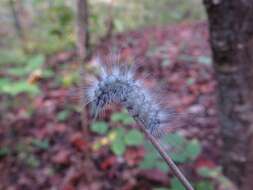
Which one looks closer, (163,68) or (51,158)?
(51,158)

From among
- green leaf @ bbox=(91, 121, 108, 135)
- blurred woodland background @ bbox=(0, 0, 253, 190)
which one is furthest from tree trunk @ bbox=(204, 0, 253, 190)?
green leaf @ bbox=(91, 121, 108, 135)

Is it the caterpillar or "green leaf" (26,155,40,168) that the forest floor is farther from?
the caterpillar

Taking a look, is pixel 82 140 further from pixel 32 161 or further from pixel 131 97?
pixel 131 97

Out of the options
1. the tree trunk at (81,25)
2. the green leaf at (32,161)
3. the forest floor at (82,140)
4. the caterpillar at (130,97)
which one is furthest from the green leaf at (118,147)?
the caterpillar at (130,97)

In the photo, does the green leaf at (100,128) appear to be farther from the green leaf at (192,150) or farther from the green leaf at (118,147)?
the green leaf at (192,150)

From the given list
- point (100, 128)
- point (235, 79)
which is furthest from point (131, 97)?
point (100, 128)

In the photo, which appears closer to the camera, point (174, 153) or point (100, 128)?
point (174, 153)

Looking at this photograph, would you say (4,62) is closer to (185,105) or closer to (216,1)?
(185,105)

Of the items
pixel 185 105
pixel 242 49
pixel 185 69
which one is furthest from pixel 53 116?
pixel 242 49

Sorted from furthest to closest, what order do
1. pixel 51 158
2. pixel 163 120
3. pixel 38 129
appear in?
pixel 38 129
pixel 51 158
pixel 163 120
